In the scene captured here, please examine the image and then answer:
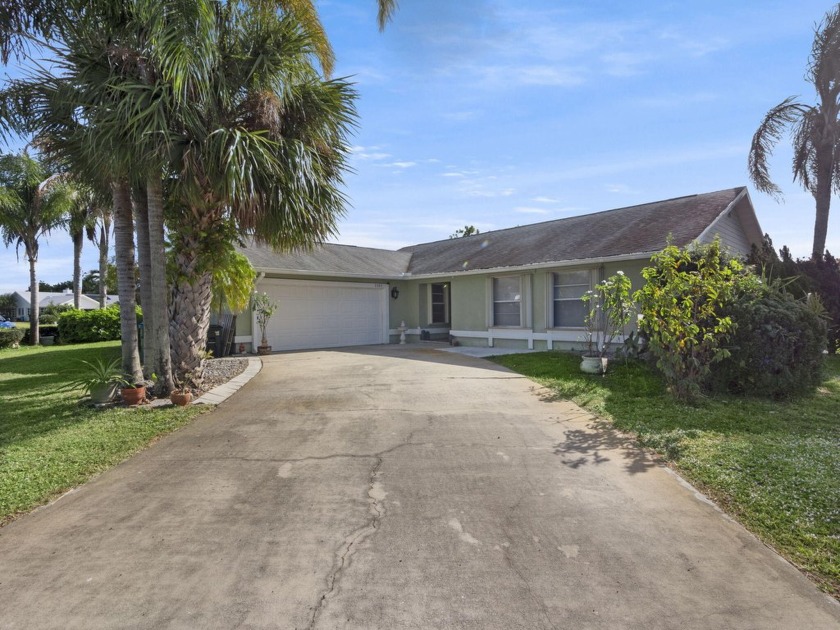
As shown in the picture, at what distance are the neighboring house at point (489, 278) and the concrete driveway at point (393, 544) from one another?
740 cm

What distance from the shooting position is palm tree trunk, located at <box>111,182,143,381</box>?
8008 millimetres

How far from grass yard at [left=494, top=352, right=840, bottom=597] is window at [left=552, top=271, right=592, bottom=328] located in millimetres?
3856

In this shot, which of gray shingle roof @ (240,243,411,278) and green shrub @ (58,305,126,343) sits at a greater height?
gray shingle roof @ (240,243,411,278)

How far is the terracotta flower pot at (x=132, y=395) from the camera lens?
7.40 meters

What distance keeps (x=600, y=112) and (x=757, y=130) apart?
7920 mm

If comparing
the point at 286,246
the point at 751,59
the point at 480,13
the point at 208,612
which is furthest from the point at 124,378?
the point at 751,59

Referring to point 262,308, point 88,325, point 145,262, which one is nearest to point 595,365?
point 145,262

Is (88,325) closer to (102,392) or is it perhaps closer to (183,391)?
(102,392)

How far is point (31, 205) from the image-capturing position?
19.3 metres

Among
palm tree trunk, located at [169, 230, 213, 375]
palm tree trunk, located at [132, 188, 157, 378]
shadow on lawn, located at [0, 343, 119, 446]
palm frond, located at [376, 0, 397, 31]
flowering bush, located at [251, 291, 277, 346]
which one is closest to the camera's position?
shadow on lawn, located at [0, 343, 119, 446]

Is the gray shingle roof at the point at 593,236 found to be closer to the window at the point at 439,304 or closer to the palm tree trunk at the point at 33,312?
the window at the point at 439,304

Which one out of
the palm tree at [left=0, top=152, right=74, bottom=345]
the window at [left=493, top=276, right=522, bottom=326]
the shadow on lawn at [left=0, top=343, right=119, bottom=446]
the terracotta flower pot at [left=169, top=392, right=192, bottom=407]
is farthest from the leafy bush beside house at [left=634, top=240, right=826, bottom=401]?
the palm tree at [left=0, top=152, right=74, bottom=345]

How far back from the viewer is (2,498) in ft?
13.3

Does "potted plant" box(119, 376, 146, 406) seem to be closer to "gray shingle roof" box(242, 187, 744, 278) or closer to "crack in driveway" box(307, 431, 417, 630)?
"gray shingle roof" box(242, 187, 744, 278)
